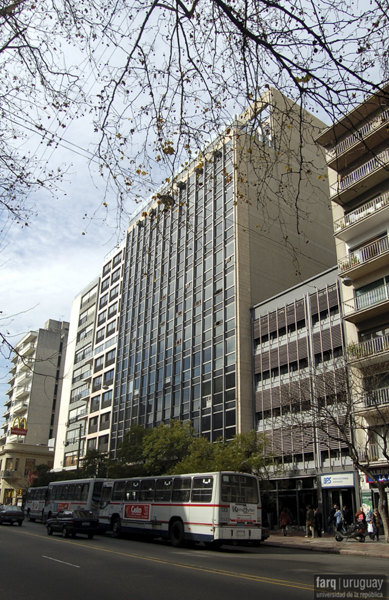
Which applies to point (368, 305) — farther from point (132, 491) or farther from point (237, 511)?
point (132, 491)

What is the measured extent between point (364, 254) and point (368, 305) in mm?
3085

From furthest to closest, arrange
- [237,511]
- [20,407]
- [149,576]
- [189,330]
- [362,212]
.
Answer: [20,407] → [189,330] → [362,212] → [237,511] → [149,576]

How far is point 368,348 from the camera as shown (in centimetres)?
2605

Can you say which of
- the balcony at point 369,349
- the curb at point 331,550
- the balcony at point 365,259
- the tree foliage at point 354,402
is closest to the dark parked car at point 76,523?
the curb at point 331,550

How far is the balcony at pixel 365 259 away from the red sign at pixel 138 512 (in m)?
17.0

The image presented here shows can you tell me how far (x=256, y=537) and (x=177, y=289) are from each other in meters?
30.2

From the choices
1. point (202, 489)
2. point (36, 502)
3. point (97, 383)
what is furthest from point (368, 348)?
point (97, 383)

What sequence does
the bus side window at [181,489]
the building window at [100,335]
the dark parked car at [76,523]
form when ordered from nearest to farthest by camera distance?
the bus side window at [181,489] → the dark parked car at [76,523] → the building window at [100,335]

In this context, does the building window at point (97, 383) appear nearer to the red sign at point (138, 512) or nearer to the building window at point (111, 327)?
the building window at point (111, 327)

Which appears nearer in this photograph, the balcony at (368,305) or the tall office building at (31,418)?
the balcony at (368,305)

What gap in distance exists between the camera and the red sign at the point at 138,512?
22.4 metres

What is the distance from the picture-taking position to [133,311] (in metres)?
55.1

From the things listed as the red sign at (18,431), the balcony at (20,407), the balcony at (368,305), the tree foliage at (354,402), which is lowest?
the tree foliage at (354,402)

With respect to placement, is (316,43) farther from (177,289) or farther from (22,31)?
(177,289)
